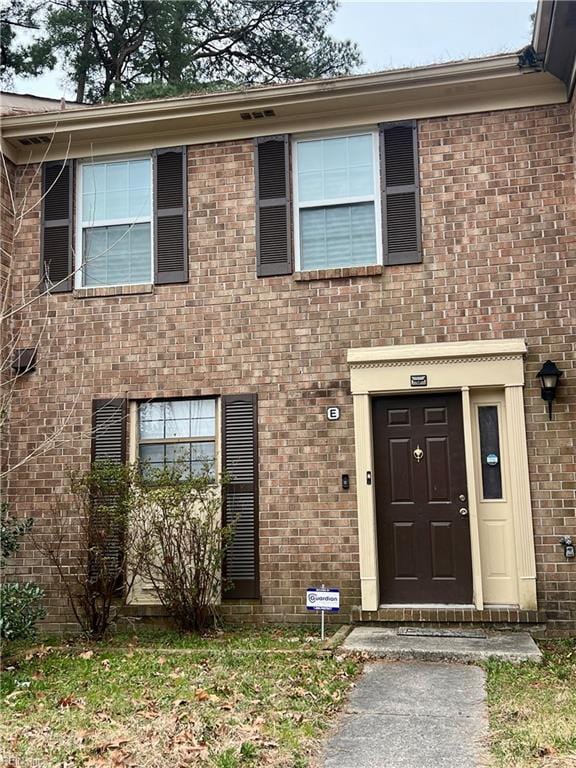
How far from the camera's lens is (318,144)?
26.4 feet

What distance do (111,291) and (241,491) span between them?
255 cm

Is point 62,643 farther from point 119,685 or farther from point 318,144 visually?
point 318,144

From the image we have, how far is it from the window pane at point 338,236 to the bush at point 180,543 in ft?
8.31

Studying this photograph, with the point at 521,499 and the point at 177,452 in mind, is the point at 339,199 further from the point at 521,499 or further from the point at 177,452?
the point at 521,499

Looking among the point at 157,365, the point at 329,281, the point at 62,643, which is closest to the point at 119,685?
the point at 62,643

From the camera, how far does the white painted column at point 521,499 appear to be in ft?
22.7

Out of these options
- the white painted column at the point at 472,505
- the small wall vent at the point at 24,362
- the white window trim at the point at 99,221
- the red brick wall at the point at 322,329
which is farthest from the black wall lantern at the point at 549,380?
the small wall vent at the point at 24,362

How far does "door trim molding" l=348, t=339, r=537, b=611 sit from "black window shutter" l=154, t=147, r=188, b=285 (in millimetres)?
2121

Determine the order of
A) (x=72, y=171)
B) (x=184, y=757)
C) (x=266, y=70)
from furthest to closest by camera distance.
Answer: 1. (x=266, y=70)
2. (x=72, y=171)
3. (x=184, y=757)

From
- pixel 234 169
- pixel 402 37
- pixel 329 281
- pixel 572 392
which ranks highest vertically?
pixel 402 37

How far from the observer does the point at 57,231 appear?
27.7 feet

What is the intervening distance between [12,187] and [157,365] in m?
2.69

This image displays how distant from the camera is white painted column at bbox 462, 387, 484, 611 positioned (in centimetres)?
707

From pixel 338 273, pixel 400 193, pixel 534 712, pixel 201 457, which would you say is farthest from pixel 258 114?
pixel 534 712
